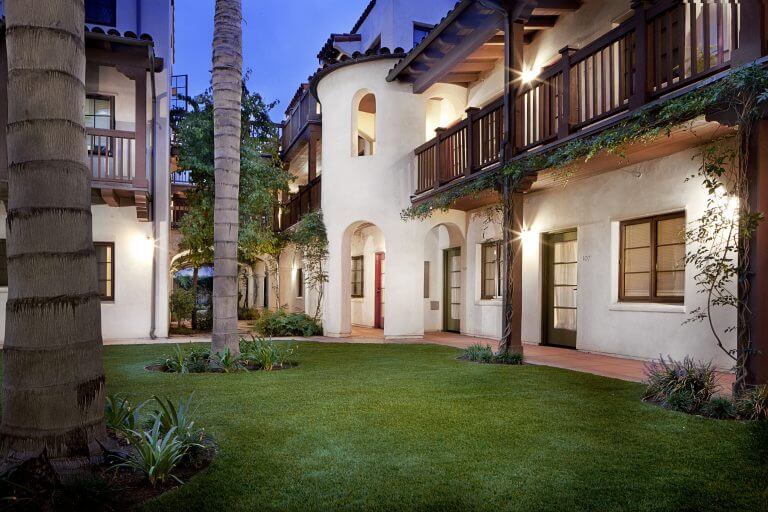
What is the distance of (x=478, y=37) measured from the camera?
11.2m

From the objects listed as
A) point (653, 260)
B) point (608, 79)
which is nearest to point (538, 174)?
point (608, 79)

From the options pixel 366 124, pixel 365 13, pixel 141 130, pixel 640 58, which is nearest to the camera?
pixel 640 58

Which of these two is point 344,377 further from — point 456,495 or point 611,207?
point 611,207

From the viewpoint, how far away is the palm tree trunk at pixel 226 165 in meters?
8.34

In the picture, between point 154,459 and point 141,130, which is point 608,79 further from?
point 141,130

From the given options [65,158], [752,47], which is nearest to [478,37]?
[752,47]

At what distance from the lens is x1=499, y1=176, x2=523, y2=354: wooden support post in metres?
9.29

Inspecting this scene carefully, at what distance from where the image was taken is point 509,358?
8977 millimetres

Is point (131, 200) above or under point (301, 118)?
under

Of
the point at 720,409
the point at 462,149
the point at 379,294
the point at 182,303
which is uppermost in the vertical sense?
the point at 462,149

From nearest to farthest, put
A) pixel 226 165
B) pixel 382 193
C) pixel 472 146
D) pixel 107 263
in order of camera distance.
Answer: pixel 226 165 → pixel 472 146 → pixel 107 263 → pixel 382 193

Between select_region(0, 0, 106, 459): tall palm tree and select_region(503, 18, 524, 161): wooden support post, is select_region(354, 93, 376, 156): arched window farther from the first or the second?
select_region(0, 0, 106, 459): tall palm tree

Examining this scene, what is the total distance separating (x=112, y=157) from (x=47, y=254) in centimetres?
1071

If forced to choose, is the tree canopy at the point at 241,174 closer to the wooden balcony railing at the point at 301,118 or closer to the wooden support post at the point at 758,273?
the wooden balcony railing at the point at 301,118
